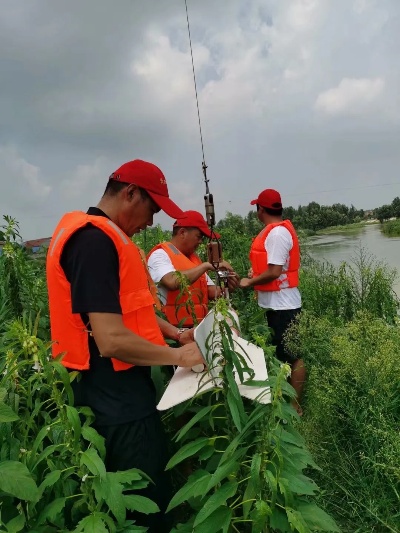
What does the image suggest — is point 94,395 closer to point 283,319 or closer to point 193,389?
point 193,389

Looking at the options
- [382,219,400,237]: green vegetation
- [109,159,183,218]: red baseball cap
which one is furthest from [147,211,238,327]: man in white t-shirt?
[382,219,400,237]: green vegetation

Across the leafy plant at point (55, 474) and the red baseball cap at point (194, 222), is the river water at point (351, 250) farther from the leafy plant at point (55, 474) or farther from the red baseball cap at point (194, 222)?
the leafy plant at point (55, 474)

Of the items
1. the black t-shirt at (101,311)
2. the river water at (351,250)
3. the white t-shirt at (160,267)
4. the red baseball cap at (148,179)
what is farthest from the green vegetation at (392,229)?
the black t-shirt at (101,311)

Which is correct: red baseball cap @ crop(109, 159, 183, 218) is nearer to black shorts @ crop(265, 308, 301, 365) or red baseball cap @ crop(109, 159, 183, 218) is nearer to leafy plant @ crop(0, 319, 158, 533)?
leafy plant @ crop(0, 319, 158, 533)

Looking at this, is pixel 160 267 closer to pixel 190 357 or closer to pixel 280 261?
pixel 280 261

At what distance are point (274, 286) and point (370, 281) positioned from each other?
110cm

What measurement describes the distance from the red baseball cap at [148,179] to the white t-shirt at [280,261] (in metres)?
2.03

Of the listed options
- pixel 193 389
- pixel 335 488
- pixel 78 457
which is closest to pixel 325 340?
pixel 335 488

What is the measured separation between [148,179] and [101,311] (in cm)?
59

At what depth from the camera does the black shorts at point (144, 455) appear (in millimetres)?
1680

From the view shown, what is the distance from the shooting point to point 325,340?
3.25 metres

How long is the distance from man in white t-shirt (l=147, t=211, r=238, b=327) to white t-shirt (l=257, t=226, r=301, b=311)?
43cm

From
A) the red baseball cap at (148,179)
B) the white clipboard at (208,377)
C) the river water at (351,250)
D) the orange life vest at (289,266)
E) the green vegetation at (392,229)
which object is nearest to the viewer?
the white clipboard at (208,377)

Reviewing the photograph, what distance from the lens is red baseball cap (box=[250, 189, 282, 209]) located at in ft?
13.0
